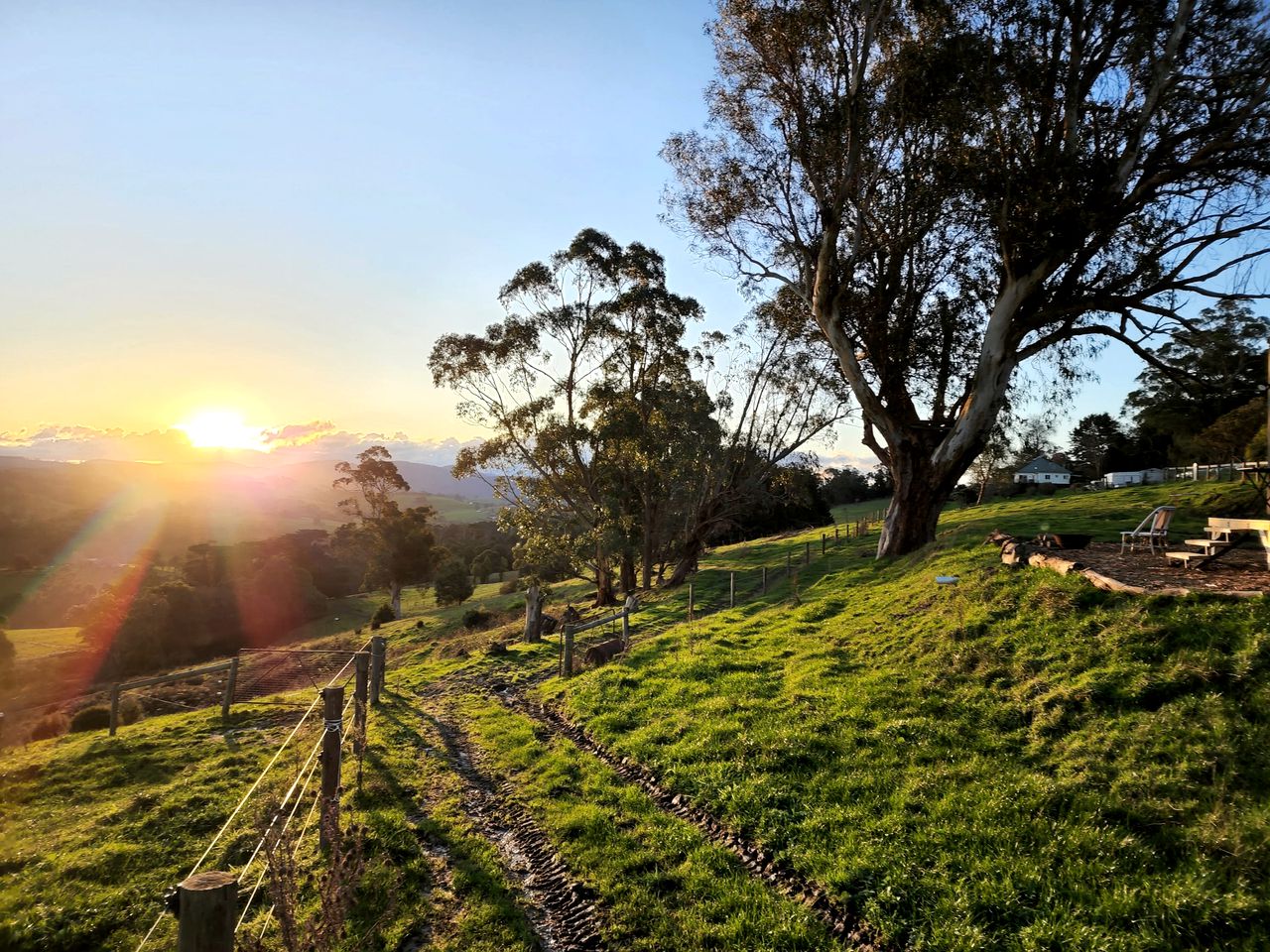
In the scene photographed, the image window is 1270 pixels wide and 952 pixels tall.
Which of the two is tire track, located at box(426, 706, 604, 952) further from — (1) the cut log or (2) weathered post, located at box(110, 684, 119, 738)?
(1) the cut log

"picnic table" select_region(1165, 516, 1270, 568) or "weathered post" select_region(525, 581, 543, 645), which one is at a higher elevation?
"picnic table" select_region(1165, 516, 1270, 568)

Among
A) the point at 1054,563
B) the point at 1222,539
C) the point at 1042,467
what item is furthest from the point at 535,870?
the point at 1042,467

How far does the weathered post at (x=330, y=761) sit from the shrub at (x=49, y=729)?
16.2 meters

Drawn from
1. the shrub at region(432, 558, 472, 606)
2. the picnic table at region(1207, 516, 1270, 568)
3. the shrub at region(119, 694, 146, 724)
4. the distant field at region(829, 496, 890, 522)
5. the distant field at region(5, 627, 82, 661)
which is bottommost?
the distant field at region(5, 627, 82, 661)

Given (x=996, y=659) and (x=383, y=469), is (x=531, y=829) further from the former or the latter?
(x=383, y=469)

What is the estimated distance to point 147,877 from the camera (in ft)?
23.0

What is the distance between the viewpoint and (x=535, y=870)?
22.2ft

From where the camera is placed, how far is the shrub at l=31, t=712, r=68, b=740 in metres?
17.8

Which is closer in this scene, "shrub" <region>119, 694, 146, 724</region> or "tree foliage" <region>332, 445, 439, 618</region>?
"shrub" <region>119, 694, 146, 724</region>

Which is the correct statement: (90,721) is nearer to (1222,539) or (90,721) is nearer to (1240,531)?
(1222,539)

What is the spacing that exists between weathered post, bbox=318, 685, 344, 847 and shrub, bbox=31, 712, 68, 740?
636 inches

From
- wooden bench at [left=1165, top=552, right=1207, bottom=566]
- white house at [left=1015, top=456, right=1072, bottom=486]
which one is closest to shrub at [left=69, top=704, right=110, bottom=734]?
wooden bench at [left=1165, top=552, right=1207, bottom=566]

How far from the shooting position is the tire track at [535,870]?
5.63 meters

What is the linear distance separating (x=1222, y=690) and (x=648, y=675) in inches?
364
